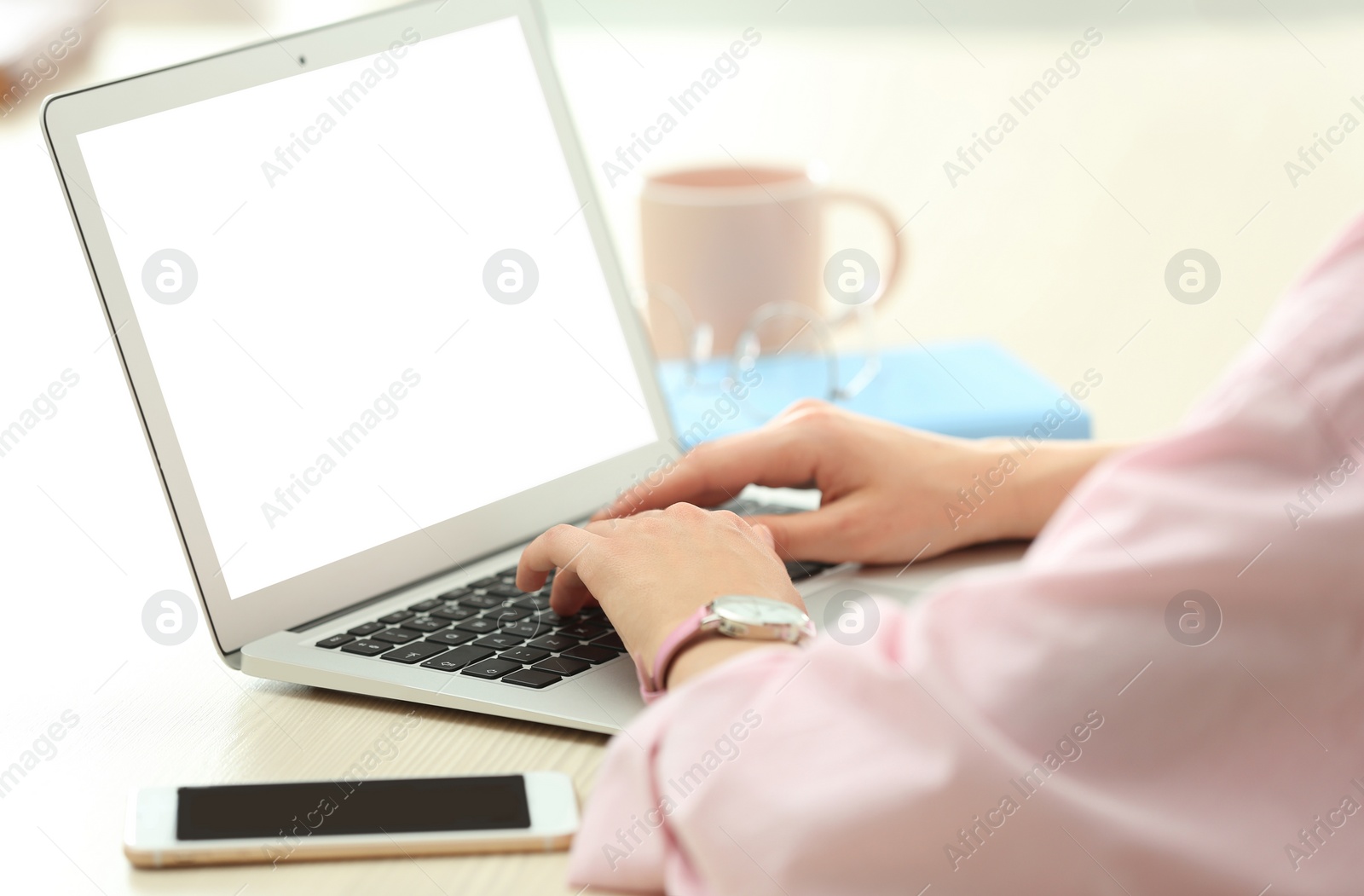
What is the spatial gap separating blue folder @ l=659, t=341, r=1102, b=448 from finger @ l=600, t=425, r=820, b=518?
0.26 metres

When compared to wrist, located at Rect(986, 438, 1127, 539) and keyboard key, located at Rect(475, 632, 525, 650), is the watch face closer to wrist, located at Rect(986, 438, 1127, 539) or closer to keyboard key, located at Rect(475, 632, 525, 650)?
keyboard key, located at Rect(475, 632, 525, 650)

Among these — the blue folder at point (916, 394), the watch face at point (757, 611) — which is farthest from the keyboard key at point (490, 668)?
the blue folder at point (916, 394)

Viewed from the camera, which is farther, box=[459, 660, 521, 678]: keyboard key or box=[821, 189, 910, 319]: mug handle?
box=[821, 189, 910, 319]: mug handle

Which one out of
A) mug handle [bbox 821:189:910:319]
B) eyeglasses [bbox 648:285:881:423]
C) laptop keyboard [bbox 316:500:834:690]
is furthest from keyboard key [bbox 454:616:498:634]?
mug handle [bbox 821:189:910:319]

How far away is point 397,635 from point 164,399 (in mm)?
152

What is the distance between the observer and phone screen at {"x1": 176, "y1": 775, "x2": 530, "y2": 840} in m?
0.42

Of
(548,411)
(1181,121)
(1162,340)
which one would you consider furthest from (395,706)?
(1181,121)

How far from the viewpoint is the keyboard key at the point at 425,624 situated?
1.88ft

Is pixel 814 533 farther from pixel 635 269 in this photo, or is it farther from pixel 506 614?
pixel 635 269

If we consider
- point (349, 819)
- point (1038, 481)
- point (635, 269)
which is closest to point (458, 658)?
point (349, 819)

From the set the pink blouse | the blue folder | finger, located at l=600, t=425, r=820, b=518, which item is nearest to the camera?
the pink blouse

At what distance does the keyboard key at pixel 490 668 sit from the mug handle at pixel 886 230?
63cm

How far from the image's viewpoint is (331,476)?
0.62 meters

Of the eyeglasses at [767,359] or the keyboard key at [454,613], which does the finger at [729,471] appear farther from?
the eyeglasses at [767,359]
